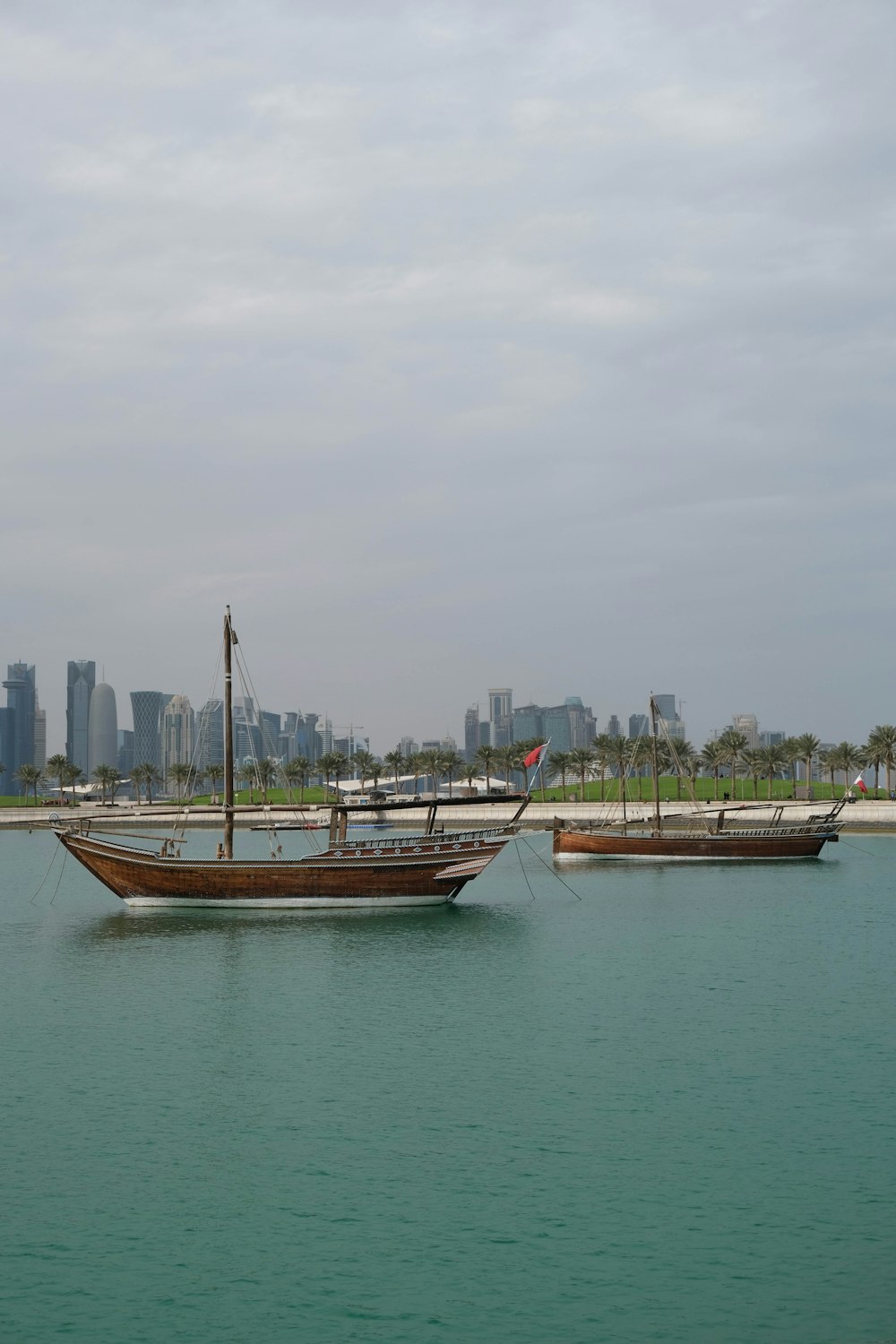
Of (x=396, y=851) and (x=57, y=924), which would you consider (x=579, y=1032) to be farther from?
(x=57, y=924)

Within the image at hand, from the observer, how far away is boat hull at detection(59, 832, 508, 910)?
212 feet

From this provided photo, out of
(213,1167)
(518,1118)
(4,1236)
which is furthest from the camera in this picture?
(518,1118)

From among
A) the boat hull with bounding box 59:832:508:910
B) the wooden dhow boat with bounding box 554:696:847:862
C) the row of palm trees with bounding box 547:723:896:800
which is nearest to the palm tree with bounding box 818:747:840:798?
the row of palm trees with bounding box 547:723:896:800

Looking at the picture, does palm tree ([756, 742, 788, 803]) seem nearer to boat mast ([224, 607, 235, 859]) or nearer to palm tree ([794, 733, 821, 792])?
palm tree ([794, 733, 821, 792])

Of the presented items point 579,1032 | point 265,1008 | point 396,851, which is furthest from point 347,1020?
point 396,851

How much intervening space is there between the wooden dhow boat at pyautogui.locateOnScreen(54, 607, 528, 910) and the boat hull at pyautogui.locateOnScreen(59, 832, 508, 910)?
0.05 metres

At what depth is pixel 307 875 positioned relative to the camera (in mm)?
64250

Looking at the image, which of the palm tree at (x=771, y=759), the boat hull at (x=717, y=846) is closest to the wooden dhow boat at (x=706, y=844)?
the boat hull at (x=717, y=846)

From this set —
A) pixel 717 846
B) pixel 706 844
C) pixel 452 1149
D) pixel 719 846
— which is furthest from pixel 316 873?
pixel 719 846

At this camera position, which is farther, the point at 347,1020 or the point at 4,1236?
the point at 347,1020

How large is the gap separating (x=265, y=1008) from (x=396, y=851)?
2692cm

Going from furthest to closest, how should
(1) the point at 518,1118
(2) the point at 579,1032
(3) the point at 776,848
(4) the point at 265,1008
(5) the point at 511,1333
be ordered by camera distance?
(3) the point at 776,848 → (4) the point at 265,1008 → (2) the point at 579,1032 → (1) the point at 518,1118 → (5) the point at 511,1333

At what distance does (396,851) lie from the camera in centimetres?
6625

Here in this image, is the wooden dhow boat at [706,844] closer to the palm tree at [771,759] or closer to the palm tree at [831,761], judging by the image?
the palm tree at [831,761]
